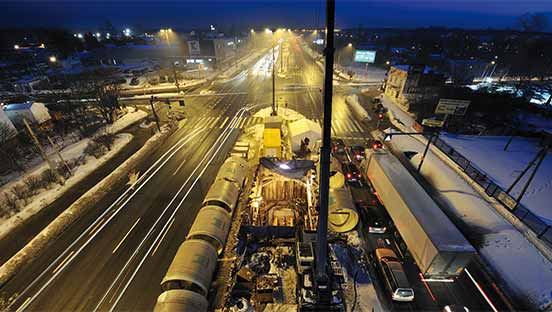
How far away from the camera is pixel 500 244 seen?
50.9 feet

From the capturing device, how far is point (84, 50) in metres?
83.4

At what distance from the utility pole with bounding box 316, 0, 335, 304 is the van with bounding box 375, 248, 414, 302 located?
14.6ft

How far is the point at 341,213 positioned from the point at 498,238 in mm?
11507

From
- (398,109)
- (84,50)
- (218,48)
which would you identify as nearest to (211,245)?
(398,109)

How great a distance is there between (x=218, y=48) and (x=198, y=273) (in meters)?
82.2

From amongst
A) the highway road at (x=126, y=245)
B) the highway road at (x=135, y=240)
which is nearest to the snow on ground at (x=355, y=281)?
the highway road at (x=135, y=240)

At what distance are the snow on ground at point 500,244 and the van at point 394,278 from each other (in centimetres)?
676

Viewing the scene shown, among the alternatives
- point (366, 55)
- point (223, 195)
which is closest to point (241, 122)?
point (223, 195)

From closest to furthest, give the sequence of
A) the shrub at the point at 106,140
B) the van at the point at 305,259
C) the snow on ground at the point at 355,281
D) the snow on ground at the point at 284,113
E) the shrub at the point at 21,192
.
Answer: the snow on ground at the point at 355,281 < the van at the point at 305,259 < the shrub at the point at 21,192 < the shrub at the point at 106,140 < the snow on ground at the point at 284,113

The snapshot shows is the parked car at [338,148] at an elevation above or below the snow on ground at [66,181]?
below

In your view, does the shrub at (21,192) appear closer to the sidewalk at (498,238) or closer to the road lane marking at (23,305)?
the road lane marking at (23,305)

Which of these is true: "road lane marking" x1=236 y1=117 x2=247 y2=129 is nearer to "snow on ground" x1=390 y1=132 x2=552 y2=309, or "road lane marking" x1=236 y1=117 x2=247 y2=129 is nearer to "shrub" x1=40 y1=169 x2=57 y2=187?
"shrub" x1=40 y1=169 x2=57 y2=187

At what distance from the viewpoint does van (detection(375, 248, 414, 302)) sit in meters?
12.5

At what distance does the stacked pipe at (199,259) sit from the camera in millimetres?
10734
